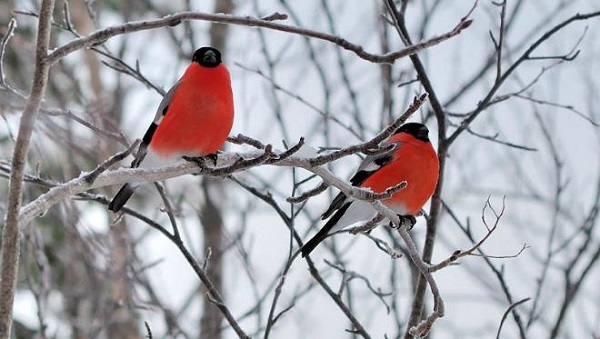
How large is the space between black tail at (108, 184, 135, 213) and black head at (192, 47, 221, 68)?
622 mm

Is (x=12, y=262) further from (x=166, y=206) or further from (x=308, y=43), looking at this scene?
(x=308, y=43)

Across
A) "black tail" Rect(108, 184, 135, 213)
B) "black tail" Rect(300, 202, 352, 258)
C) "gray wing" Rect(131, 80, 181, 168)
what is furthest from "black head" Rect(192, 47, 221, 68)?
"black tail" Rect(300, 202, 352, 258)

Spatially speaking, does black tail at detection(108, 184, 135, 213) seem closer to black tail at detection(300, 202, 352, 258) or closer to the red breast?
black tail at detection(300, 202, 352, 258)

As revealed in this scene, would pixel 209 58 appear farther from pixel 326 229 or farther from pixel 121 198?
pixel 326 229

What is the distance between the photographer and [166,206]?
11.5 feet

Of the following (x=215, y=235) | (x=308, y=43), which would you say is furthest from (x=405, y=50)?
(x=215, y=235)

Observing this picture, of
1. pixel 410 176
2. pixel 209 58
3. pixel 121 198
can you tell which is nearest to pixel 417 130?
pixel 410 176

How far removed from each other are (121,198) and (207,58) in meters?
0.71

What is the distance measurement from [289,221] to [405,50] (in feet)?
6.19

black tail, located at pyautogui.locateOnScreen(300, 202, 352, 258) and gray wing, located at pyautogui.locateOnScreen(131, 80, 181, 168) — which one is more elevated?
gray wing, located at pyautogui.locateOnScreen(131, 80, 181, 168)

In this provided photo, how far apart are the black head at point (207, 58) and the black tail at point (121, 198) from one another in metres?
0.62

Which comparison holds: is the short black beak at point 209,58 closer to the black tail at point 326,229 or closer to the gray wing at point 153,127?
the gray wing at point 153,127

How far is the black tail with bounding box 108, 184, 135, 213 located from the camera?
134 inches

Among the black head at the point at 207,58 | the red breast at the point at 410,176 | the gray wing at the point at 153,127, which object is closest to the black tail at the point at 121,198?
the gray wing at the point at 153,127
